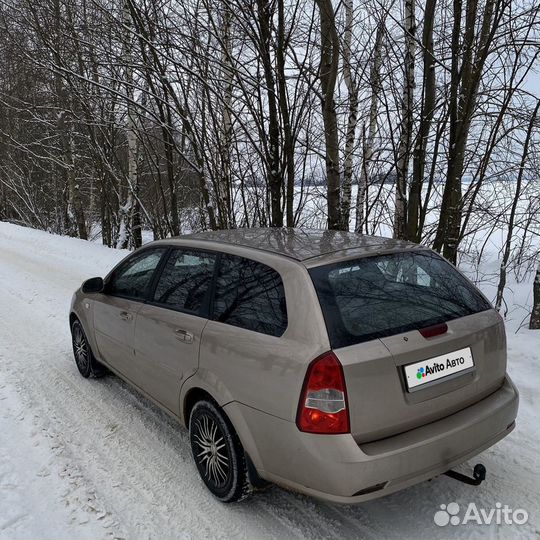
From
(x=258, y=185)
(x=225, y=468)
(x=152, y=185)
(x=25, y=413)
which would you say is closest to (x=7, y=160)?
(x=152, y=185)

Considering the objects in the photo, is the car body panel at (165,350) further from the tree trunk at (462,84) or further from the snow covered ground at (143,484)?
the tree trunk at (462,84)

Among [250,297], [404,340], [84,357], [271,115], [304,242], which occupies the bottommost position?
[84,357]

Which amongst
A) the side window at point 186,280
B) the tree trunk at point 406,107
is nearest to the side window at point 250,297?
the side window at point 186,280

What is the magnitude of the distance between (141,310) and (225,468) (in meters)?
1.36

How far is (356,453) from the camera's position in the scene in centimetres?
211

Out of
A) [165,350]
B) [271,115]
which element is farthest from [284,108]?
[165,350]

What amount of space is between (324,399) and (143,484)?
150 cm

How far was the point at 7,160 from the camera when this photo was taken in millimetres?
23516

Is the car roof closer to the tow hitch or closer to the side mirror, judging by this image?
the side mirror

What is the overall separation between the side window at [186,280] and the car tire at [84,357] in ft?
4.84

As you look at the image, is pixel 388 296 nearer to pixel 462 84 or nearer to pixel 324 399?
pixel 324 399

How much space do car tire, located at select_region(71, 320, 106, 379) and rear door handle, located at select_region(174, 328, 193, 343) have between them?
177 centimetres

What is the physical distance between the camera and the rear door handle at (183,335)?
114 inches

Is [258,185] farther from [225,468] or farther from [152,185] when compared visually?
[152,185]
